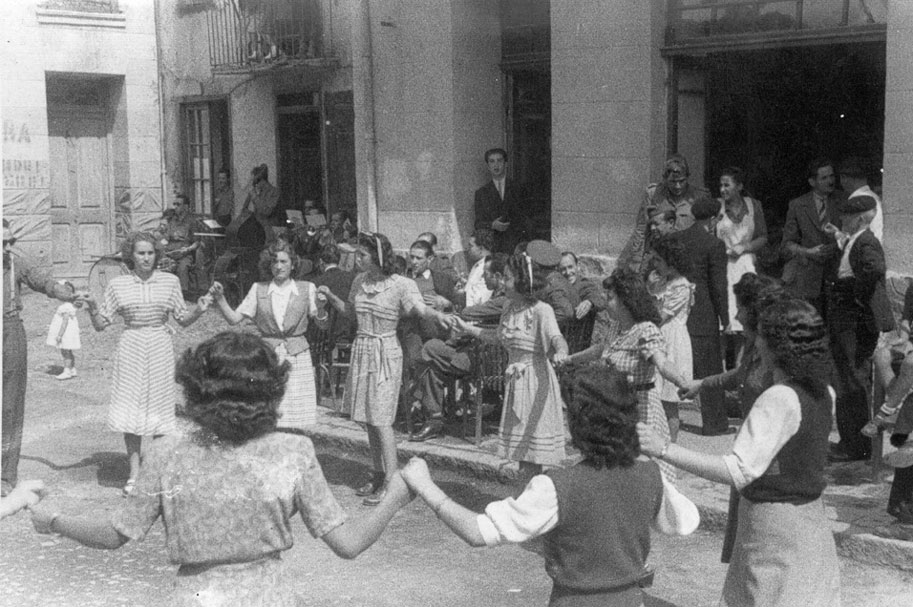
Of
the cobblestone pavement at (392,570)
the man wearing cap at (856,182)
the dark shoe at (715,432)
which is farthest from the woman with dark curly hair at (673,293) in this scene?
the man wearing cap at (856,182)

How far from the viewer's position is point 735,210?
9.80 metres

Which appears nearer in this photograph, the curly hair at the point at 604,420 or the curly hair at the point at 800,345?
the curly hair at the point at 604,420

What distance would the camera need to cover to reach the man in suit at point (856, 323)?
757cm

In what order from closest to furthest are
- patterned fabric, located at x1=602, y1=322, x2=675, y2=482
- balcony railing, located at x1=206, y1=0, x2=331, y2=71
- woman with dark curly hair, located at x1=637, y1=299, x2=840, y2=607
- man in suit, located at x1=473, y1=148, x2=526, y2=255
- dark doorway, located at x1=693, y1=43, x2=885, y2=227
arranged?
woman with dark curly hair, located at x1=637, y1=299, x2=840, y2=607, patterned fabric, located at x1=602, y1=322, x2=675, y2=482, dark doorway, located at x1=693, y1=43, x2=885, y2=227, man in suit, located at x1=473, y1=148, x2=526, y2=255, balcony railing, located at x1=206, y1=0, x2=331, y2=71

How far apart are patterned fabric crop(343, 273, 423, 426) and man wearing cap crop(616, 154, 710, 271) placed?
2668 millimetres

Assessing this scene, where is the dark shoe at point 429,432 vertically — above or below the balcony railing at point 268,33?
below

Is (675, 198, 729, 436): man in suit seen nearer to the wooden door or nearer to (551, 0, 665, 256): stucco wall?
(551, 0, 665, 256): stucco wall

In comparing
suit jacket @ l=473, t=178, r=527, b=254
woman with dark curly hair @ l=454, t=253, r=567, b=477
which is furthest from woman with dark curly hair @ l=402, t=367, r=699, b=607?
suit jacket @ l=473, t=178, r=527, b=254

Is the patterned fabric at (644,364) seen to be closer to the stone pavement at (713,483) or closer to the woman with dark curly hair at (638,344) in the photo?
the woman with dark curly hair at (638,344)

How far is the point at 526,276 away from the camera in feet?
22.1

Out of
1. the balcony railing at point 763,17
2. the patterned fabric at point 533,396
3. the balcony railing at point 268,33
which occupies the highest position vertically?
the balcony railing at point 268,33

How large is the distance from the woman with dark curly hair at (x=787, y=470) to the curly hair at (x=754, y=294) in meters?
0.65

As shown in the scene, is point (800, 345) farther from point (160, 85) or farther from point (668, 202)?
point (160, 85)

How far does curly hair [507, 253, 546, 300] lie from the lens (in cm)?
674
